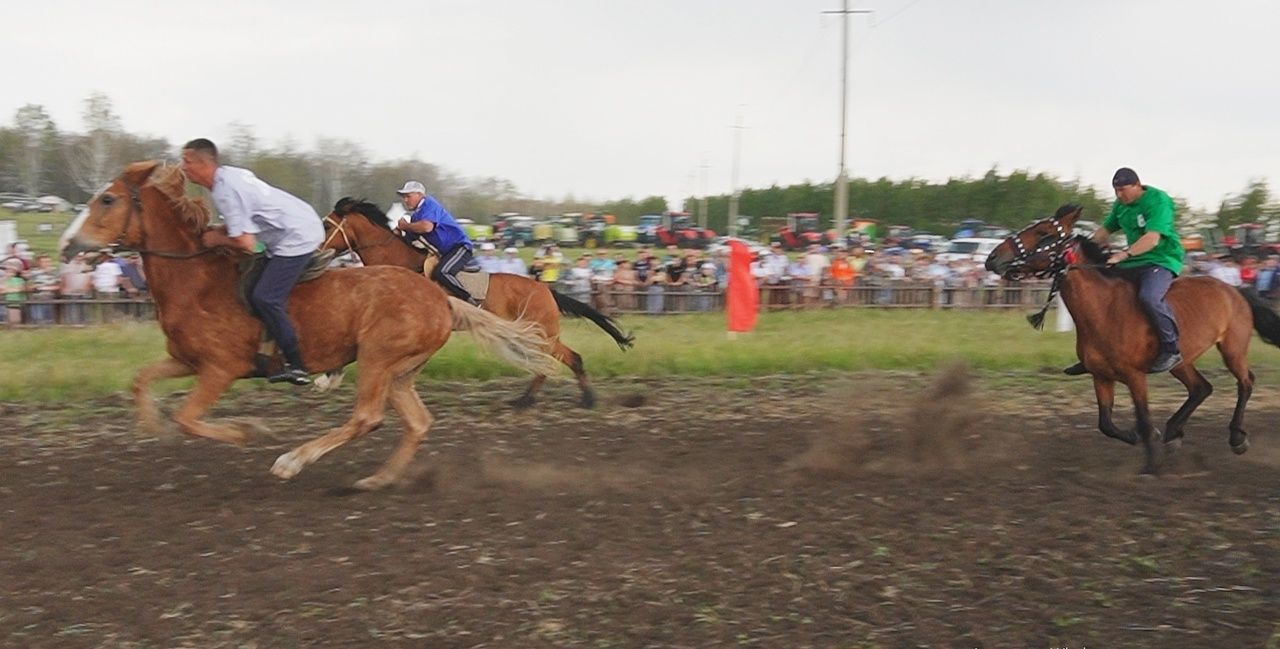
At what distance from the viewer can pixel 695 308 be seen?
66.9ft

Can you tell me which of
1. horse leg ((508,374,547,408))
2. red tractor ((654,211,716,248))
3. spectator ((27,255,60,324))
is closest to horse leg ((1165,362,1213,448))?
horse leg ((508,374,547,408))

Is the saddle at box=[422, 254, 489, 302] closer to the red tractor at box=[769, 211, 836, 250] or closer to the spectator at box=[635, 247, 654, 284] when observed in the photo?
the spectator at box=[635, 247, 654, 284]

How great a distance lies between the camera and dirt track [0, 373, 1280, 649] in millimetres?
4531

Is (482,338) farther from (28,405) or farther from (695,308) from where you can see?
(695,308)

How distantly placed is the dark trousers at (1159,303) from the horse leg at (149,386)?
6.56 metres

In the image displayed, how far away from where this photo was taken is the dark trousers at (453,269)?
9875 mm

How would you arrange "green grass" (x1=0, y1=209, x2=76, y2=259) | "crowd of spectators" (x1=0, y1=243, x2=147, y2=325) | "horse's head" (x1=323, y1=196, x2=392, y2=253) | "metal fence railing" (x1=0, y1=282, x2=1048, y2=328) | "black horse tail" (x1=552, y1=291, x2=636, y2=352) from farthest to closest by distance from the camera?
"green grass" (x1=0, y1=209, x2=76, y2=259), "metal fence railing" (x1=0, y1=282, x2=1048, y2=328), "crowd of spectators" (x1=0, y1=243, x2=147, y2=325), "black horse tail" (x1=552, y1=291, x2=636, y2=352), "horse's head" (x1=323, y1=196, x2=392, y2=253)

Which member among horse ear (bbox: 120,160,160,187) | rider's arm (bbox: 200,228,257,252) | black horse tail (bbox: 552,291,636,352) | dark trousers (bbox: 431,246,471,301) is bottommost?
black horse tail (bbox: 552,291,636,352)

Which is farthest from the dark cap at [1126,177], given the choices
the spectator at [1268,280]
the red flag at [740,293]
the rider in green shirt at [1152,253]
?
the spectator at [1268,280]

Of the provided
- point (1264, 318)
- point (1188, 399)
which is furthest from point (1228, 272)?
point (1188, 399)

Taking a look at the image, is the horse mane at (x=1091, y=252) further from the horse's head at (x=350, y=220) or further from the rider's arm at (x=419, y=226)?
the horse's head at (x=350, y=220)

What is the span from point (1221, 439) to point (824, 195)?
159 feet

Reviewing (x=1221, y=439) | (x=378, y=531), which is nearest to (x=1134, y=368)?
(x=1221, y=439)

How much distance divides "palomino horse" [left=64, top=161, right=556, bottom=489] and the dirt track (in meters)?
0.45
